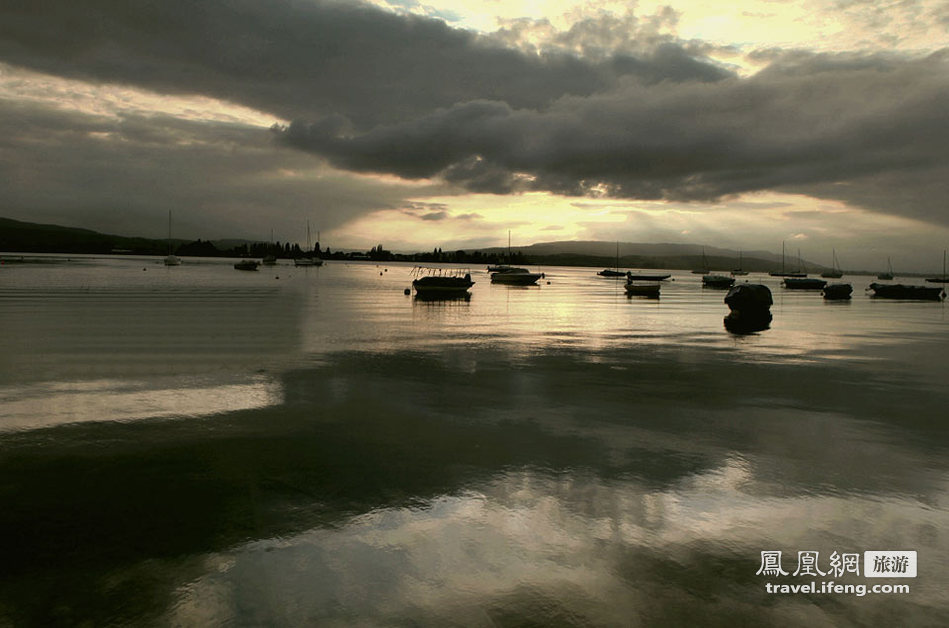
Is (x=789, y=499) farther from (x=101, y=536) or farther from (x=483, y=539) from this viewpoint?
(x=101, y=536)

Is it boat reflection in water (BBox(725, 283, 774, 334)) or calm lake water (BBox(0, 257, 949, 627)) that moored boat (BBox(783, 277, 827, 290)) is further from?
calm lake water (BBox(0, 257, 949, 627))

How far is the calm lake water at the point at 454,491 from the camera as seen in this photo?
5.94 meters

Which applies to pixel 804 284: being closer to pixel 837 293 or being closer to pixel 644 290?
pixel 837 293

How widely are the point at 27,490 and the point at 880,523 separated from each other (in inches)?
479

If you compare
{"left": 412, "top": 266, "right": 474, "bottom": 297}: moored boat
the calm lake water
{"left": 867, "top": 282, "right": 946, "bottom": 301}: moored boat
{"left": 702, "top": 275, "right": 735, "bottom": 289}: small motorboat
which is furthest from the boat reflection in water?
{"left": 702, "top": 275, "right": 735, "bottom": 289}: small motorboat

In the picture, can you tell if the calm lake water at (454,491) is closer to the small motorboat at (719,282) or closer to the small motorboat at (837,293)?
the small motorboat at (837,293)

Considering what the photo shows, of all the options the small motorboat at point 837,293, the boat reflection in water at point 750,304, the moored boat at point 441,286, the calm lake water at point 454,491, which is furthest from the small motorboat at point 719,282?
the calm lake water at point 454,491

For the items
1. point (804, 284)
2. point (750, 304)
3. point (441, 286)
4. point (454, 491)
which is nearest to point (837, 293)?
point (804, 284)

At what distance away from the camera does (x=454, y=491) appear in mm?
8773

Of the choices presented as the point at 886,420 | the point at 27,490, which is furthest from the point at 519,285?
the point at 27,490

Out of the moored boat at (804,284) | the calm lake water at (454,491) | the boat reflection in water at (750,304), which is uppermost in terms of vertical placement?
the moored boat at (804,284)

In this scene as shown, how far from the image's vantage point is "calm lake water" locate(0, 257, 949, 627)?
5.94 meters

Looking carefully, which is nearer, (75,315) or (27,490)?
(27,490)

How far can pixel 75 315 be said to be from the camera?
34469 mm
